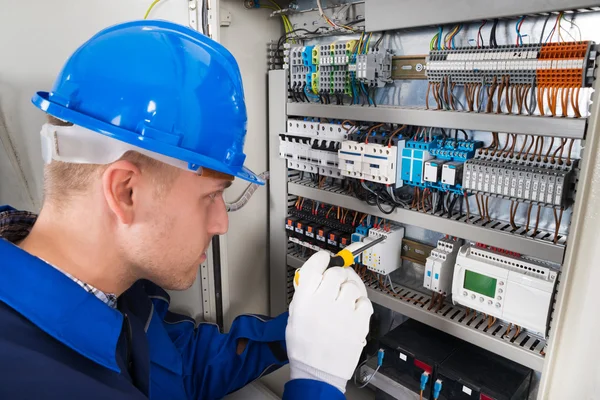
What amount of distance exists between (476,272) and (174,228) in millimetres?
905

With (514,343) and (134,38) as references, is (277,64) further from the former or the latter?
(514,343)

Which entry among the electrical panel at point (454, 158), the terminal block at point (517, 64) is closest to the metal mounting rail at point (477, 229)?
the electrical panel at point (454, 158)

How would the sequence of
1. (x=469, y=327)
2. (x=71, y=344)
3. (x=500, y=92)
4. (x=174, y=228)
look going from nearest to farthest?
(x=71, y=344) < (x=174, y=228) < (x=500, y=92) < (x=469, y=327)

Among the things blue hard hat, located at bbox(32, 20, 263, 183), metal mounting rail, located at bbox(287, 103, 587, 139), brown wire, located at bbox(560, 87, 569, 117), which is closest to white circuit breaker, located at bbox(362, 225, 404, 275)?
metal mounting rail, located at bbox(287, 103, 587, 139)

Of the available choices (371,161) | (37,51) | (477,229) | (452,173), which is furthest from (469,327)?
(37,51)

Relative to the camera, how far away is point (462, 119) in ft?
3.83

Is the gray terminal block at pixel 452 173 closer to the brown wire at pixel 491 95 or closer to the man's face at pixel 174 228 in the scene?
the brown wire at pixel 491 95

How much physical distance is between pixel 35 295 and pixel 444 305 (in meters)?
1.21

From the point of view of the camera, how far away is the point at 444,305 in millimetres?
1450

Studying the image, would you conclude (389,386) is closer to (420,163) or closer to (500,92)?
(420,163)

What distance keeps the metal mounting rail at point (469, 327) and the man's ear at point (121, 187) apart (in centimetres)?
99

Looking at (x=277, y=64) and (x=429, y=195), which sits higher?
(x=277, y=64)

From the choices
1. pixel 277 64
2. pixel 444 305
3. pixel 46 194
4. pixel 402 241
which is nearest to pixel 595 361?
pixel 444 305

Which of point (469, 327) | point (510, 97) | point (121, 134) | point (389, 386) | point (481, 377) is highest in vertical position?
point (510, 97)
